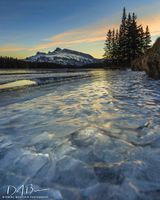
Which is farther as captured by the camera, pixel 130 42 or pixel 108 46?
pixel 108 46

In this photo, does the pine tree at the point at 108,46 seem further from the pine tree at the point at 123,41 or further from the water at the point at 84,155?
the water at the point at 84,155

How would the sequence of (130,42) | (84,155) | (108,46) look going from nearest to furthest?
(84,155) < (130,42) < (108,46)

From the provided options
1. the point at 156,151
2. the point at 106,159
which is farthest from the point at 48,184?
the point at 156,151

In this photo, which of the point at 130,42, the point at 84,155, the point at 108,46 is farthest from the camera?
the point at 108,46

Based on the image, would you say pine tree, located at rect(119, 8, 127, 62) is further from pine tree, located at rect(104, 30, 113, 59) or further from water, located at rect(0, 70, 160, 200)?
water, located at rect(0, 70, 160, 200)

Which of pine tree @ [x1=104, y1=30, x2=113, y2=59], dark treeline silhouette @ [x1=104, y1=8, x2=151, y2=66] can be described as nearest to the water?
dark treeline silhouette @ [x1=104, y1=8, x2=151, y2=66]

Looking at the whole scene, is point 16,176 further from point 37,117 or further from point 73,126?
point 37,117

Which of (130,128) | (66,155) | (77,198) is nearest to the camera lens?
(77,198)

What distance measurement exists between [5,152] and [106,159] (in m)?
1.11

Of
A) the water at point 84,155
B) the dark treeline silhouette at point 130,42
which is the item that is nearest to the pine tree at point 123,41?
the dark treeline silhouette at point 130,42

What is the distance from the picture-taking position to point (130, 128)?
2885 millimetres

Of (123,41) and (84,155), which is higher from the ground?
(123,41)

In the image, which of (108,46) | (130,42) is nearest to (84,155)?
(130,42)

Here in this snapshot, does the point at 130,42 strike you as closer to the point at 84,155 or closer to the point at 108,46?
the point at 108,46
